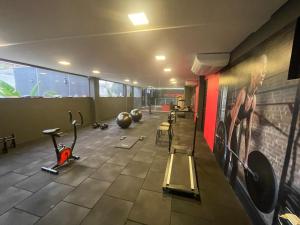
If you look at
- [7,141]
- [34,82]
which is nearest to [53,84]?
[34,82]

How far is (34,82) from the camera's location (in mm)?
4871

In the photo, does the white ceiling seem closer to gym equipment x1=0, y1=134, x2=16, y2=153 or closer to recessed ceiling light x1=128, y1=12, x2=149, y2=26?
recessed ceiling light x1=128, y1=12, x2=149, y2=26

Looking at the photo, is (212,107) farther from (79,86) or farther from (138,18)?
(79,86)

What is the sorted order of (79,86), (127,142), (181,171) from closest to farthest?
(181,171)
(127,142)
(79,86)

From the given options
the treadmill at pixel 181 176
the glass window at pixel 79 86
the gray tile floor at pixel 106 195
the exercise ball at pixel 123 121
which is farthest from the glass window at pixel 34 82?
the treadmill at pixel 181 176

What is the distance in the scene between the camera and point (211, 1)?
1297 mm

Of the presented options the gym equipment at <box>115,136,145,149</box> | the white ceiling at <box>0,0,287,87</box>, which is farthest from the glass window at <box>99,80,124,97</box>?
the white ceiling at <box>0,0,287,87</box>

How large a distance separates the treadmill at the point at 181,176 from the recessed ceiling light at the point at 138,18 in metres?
2.45

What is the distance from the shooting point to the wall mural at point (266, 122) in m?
1.26

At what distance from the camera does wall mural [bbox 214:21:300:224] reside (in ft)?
4.14

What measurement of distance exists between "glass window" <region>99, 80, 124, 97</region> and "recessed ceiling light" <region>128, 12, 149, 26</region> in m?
7.36

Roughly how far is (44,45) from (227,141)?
4072 millimetres

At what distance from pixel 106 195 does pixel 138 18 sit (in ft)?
8.41

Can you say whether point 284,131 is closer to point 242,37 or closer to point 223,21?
point 223,21
